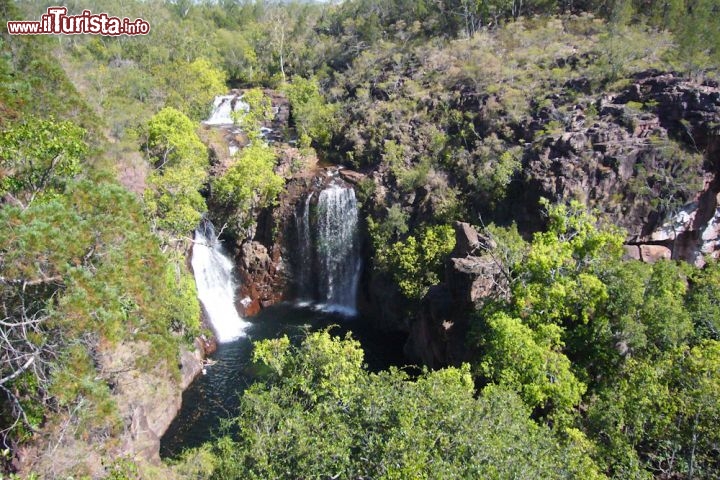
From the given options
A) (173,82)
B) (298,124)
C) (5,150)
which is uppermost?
(173,82)

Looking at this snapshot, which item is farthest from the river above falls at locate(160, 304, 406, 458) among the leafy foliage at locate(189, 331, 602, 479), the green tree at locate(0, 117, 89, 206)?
the green tree at locate(0, 117, 89, 206)

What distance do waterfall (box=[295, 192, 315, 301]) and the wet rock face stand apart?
15.4m

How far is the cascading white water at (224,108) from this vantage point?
181 ft

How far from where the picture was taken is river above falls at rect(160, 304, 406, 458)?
81.6 feet

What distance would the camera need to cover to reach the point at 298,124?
49.6 m

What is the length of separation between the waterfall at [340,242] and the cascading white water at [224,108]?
72.2ft

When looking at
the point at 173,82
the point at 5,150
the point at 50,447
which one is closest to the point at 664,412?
the point at 50,447

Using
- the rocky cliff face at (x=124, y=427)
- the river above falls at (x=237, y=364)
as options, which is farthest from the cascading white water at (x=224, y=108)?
the rocky cliff face at (x=124, y=427)

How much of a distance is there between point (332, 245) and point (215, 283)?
29.6ft

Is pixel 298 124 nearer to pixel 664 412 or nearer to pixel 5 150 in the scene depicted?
pixel 5 150

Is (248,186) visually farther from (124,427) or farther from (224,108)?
(224,108)

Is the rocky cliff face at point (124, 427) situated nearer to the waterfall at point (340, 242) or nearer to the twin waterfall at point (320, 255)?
the twin waterfall at point (320, 255)

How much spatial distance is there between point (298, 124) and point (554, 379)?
3690 cm

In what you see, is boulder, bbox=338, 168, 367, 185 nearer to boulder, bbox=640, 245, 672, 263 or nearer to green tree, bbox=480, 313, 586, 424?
boulder, bbox=640, 245, 672, 263
